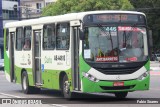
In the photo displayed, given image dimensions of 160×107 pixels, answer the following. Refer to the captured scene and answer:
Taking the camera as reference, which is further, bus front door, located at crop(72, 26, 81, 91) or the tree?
the tree

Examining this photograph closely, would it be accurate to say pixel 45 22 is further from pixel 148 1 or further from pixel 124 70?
pixel 148 1

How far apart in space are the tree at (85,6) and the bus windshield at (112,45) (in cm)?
4502

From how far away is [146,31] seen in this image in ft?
57.7

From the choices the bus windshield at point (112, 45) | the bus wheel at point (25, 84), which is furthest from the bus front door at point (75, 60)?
the bus wheel at point (25, 84)

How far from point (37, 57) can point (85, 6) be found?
42619mm

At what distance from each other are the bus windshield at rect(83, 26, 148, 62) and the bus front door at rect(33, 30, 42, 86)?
4.12m

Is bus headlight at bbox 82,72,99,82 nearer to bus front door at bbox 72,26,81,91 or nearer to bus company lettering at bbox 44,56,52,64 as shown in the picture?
bus front door at bbox 72,26,81,91

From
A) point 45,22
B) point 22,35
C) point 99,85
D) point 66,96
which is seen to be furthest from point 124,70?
point 22,35

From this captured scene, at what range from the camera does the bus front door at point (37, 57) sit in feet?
67.8

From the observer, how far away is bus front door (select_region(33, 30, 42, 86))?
2067cm

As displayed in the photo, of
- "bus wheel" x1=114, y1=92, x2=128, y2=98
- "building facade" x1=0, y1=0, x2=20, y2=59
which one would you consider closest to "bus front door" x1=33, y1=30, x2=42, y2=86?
"bus wheel" x1=114, y1=92, x2=128, y2=98

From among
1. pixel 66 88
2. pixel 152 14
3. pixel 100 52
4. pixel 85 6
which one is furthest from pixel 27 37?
pixel 152 14

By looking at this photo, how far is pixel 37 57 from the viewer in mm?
20875

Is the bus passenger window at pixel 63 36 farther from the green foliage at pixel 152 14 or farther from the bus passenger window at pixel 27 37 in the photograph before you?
the green foliage at pixel 152 14
